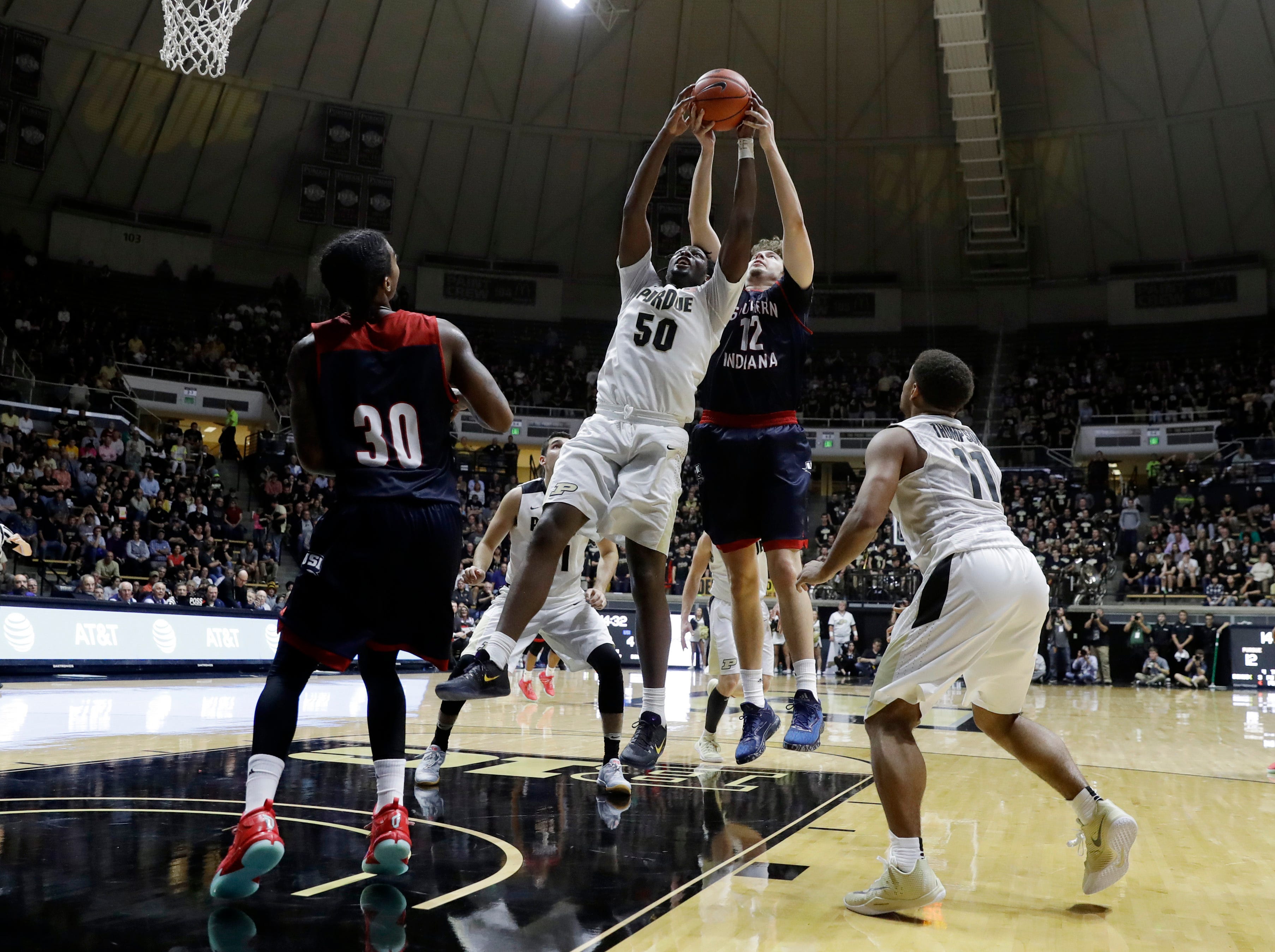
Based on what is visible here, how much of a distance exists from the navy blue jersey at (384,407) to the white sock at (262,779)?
839 millimetres

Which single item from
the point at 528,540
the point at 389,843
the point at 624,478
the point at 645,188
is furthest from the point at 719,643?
the point at 389,843

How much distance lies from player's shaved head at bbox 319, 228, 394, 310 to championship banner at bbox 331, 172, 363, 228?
83.8ft

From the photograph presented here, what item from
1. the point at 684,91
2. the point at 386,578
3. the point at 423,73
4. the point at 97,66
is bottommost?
the point at 386,578

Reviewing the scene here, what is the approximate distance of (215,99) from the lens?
1036 inches

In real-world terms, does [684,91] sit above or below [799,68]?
below

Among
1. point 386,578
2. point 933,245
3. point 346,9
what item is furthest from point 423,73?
point 386,578

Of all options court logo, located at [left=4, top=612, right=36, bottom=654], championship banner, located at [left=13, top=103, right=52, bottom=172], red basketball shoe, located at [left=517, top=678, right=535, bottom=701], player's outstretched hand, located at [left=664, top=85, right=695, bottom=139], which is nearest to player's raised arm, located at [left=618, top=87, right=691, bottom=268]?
player's outstretched hand, located at [left=664, top=85, right=695, bottom=139]

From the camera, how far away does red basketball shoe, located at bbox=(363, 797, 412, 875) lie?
11.0 ft

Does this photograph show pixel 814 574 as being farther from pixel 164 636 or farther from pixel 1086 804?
pixel 164 636

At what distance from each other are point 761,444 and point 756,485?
0.70 ft

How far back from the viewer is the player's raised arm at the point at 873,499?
11.7 ft

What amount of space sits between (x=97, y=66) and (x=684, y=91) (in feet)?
80.6

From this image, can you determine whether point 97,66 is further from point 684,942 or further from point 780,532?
point 684,942

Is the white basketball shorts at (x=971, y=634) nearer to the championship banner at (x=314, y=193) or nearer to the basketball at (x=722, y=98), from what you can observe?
the basketball at (x=722, y=98)
